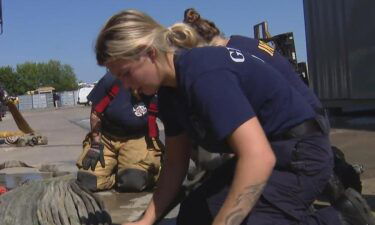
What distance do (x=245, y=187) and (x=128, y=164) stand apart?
3.76m

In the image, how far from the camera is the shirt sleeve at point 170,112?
8.43ft

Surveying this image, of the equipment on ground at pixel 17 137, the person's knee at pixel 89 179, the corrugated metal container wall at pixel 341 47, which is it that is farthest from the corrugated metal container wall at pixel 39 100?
the person's knee at pixel 89 179

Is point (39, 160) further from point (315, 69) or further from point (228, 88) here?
point (228, 88)

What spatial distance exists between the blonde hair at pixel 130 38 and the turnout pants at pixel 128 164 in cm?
342

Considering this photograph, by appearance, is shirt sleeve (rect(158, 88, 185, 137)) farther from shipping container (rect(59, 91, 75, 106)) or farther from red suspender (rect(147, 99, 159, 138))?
shipping container (rect(59, 91, 75, 106))

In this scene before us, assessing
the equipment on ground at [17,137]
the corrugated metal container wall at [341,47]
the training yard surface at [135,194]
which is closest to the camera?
the training yard surface at [135,194]

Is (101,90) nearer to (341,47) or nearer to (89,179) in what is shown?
(89,179)

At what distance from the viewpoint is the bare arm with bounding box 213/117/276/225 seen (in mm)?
2121

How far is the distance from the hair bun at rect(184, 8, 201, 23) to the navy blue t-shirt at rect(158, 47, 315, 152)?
3.55 ft

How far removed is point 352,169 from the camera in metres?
3.64

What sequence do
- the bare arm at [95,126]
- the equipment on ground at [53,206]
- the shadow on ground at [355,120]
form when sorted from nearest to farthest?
the equipment on ground at [53,206] → the bare arm at [95,126] → the shadow on ground at [355,120]

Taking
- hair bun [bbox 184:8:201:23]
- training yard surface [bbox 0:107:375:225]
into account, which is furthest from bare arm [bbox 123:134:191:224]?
training yard surface [bbox 0:107:375:225]

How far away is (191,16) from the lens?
3.64 metres

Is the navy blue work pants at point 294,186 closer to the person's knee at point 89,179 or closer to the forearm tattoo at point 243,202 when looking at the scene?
the forearm tattoo at point 243,202
